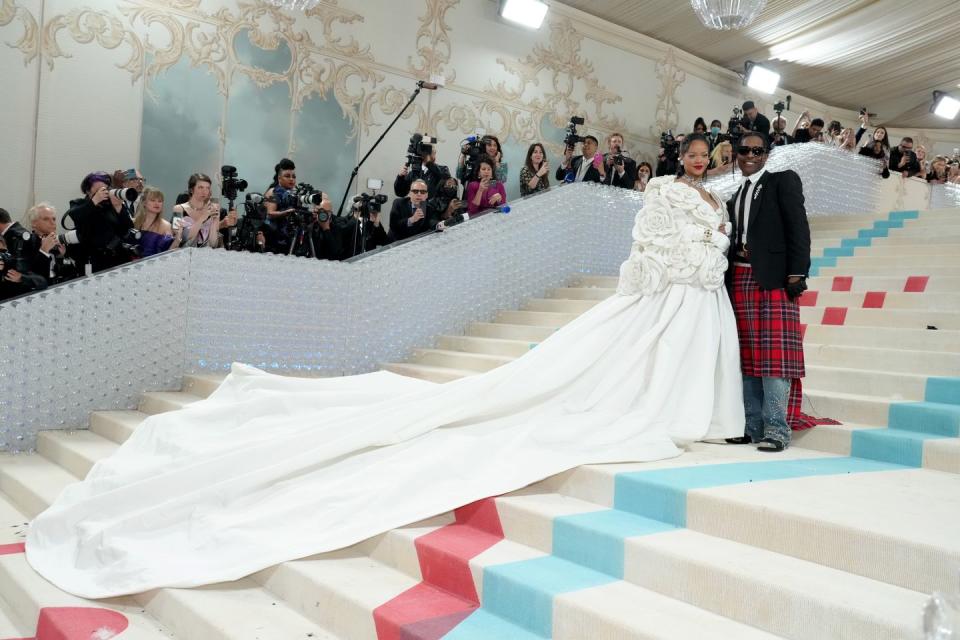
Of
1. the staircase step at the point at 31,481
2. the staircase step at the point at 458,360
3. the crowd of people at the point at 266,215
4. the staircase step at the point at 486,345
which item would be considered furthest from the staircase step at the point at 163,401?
the staircase step at the point at 486,345

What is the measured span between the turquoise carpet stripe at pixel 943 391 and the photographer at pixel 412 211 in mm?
3870

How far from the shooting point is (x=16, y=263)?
15.6 feet

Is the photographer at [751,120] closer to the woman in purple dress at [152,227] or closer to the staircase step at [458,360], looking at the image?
the staircase step at [458,360]

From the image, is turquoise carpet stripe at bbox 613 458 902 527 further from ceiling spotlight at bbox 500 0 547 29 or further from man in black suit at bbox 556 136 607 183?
ceiling spotlight at bbox 500 0 547 29

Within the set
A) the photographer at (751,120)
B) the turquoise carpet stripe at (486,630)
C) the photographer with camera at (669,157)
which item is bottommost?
the turquoise carpet stripe at (486,630)

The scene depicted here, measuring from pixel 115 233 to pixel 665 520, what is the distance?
406 centimetres

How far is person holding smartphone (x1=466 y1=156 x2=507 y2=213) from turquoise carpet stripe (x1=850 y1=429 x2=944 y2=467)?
4.06m

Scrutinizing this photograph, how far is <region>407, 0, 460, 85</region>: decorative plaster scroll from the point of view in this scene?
29.1 feet

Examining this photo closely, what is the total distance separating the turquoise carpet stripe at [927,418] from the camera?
317 cm

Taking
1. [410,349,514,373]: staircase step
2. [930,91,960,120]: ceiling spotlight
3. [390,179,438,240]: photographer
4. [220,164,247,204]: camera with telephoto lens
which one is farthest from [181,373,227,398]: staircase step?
[930,91,960,120]: ceiling spotlight

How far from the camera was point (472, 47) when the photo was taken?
30.4 feet

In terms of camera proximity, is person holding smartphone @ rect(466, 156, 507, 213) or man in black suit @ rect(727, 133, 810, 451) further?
person holding smartphone @ rect(466, 156, 507, 213)

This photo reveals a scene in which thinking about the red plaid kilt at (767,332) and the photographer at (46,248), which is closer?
the red plaid kilt at (767,332)

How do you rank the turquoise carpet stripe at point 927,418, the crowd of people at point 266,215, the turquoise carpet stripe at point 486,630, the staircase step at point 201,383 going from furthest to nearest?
the crowd of people at point 266,215 → the staircase step at point 201,383 → the turquoise carpet stripe at point 927,418 → the turquoise carpet stripe at point 486,630
